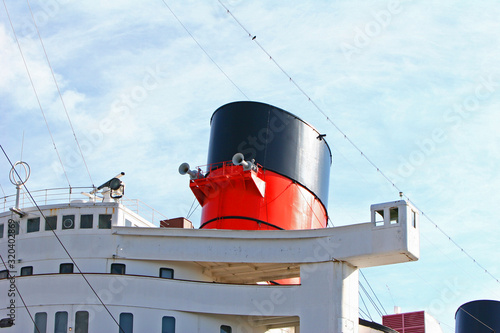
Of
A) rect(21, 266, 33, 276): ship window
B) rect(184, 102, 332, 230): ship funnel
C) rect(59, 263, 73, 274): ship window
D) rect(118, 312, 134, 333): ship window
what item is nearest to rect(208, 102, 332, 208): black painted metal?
rect(184, 102, 332, 230): ship funnel

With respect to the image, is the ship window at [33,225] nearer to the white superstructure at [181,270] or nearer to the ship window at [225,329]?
the white superstructure at [181,270]

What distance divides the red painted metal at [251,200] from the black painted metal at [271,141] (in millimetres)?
476

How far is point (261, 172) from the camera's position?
3109cm

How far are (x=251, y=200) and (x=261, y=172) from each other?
1.18 meters

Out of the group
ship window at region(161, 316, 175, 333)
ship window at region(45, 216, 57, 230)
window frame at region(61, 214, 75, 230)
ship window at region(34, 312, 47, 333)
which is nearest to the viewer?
ship window at region(34, 312, 47, 333)

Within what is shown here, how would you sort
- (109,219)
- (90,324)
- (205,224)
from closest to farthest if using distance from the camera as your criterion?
(90,324) < (109,219) < (205,224)

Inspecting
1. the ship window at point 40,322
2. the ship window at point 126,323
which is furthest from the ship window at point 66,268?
the ship window at point 126,323

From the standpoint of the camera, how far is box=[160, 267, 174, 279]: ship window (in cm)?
2797

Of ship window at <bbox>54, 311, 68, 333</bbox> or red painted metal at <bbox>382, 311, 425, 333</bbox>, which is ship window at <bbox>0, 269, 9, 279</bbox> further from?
red painted metal at <bbox>382, 311, 425, 333</bbox>

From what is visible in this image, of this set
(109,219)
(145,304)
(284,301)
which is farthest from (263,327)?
(109,219)

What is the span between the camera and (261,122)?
31.9 metres

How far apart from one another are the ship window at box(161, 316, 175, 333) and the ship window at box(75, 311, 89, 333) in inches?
95.9

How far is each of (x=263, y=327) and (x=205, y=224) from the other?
4.82m

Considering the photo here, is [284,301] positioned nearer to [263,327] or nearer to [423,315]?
[263,327]
